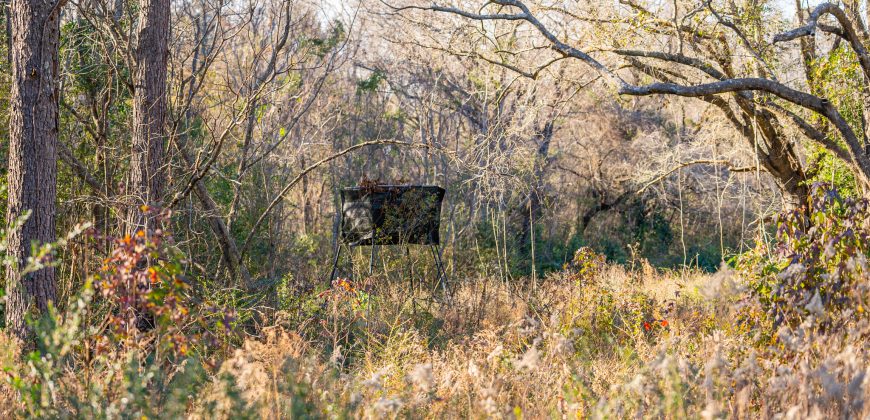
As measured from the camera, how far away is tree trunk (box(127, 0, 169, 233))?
233 inches

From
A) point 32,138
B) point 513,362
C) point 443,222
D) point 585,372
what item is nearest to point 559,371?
point 585,372

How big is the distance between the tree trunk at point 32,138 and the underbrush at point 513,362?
43cm

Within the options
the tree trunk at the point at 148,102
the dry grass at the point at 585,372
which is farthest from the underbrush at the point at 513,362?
the tree trunk at the point at 148,102

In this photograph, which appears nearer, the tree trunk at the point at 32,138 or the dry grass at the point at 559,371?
the dry grass at the point at 559,371

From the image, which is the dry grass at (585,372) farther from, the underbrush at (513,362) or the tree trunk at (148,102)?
the tree trunk at (148,102)

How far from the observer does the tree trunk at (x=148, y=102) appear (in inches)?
233

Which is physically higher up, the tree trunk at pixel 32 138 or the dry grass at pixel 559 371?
the tree trunk at pixel 32 138

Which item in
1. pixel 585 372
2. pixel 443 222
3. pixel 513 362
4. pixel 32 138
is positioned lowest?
pixel 585 372

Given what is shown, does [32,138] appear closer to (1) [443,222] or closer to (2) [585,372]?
(2) [585,372]

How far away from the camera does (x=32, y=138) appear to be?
194 inches

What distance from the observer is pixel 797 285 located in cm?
438

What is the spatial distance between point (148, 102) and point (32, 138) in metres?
1.15

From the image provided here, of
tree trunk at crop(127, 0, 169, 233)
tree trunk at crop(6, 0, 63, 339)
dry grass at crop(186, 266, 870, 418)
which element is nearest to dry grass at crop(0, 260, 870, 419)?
dry grass at crop(186, 266, 870, 418)

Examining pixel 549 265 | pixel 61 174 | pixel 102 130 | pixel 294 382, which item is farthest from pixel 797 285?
pixel 549 265
